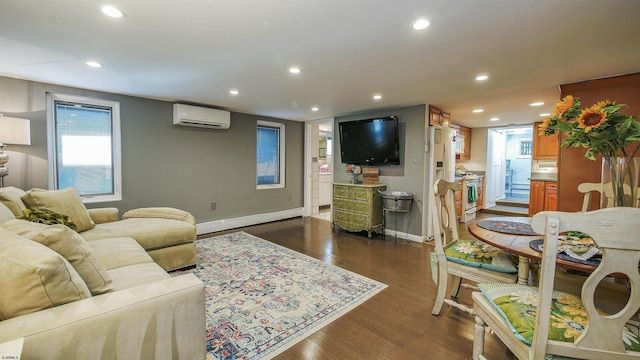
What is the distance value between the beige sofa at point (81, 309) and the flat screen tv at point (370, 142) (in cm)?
366

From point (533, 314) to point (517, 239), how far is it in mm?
623

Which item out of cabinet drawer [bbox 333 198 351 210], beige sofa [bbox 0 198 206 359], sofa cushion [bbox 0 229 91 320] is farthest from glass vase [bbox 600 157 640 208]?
cabinet drawer [bbox 333 198 351 210]

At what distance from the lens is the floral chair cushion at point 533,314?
108cm

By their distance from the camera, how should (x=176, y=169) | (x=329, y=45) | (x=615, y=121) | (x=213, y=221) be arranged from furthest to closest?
(x=213, y=221), (x=176, y=169), (x=329, y=45), (x=615, y=121)

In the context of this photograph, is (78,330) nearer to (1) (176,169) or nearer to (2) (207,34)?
(2) (207,34)

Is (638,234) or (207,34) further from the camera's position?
(207,34)

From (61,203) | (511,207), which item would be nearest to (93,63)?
(61,203)

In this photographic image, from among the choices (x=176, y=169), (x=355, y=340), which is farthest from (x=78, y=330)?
(x=176, y=169)

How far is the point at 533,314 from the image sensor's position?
1.22m

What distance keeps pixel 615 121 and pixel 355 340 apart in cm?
190

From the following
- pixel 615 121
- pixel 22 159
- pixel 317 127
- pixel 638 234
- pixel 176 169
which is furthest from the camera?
pixel 317 127

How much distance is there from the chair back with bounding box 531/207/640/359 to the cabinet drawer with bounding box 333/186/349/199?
11.8 feet

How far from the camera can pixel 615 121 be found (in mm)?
1311

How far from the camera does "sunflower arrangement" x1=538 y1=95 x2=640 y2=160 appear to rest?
4.19 ft
